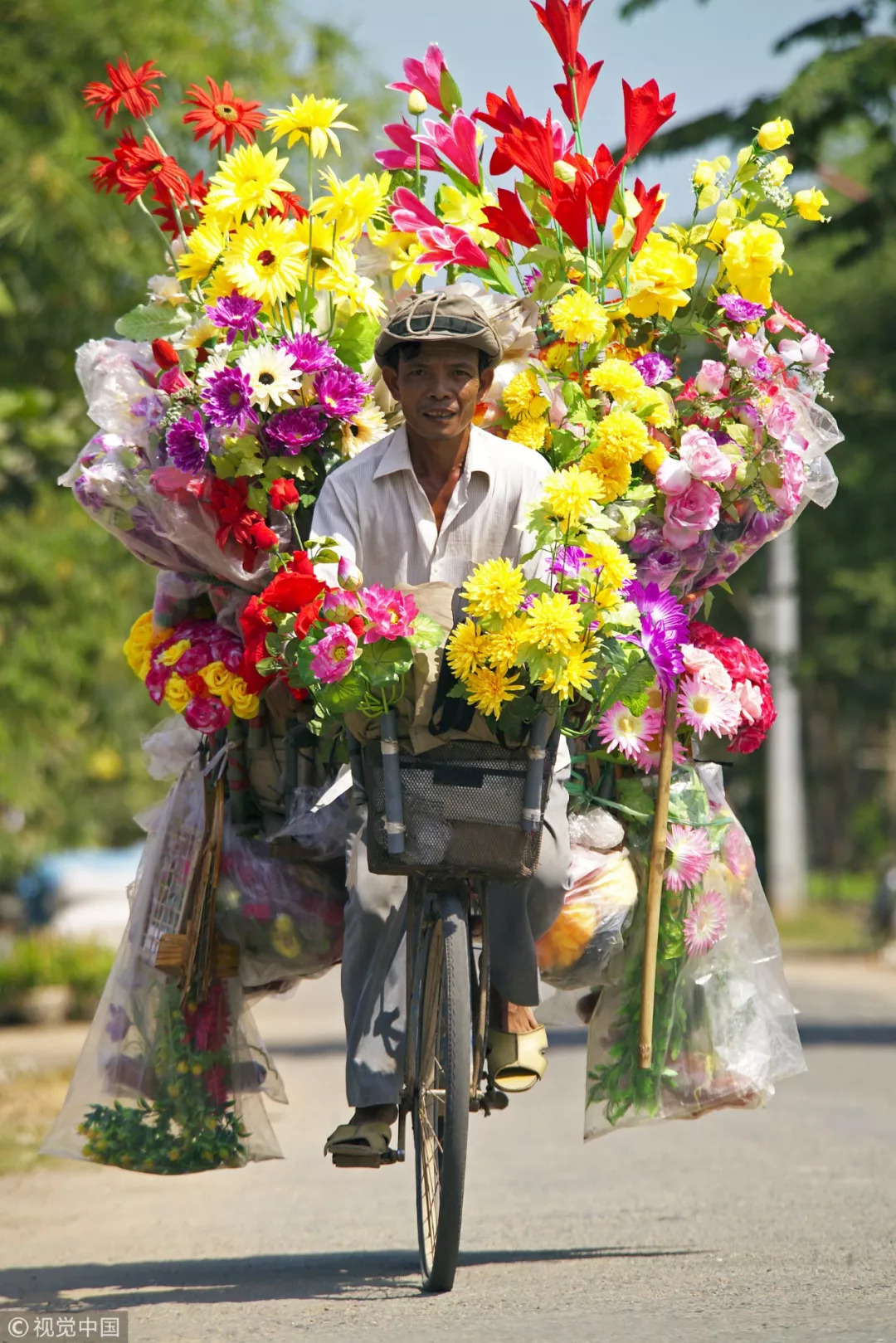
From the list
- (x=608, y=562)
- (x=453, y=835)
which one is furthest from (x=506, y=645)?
(x=453, y=835)

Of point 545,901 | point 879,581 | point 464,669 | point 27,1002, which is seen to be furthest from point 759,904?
point 879,581

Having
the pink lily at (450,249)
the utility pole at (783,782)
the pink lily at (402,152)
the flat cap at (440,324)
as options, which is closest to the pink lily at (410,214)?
the pink lily at (450,249)

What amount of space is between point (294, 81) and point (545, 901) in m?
12.6

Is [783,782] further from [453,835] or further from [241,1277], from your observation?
[453,835]

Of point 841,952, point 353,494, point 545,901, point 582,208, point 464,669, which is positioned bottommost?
point 841,952

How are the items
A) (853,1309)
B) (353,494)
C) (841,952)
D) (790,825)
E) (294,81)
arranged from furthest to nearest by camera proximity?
(790,825) → (841,952) → (294,81) → (353,494) → (853,1309)

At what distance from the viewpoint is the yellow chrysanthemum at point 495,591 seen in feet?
15.5

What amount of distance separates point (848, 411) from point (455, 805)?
10092mm

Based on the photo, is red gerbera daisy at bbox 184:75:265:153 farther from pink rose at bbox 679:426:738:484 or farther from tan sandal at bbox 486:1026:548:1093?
tan sandal at bbox 486:1026:548:1093

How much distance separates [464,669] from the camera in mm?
4738

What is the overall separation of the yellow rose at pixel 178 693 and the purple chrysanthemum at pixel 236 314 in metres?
0.91

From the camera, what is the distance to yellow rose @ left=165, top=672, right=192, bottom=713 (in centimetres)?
559

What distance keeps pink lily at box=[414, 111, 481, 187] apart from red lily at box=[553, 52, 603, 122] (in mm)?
337

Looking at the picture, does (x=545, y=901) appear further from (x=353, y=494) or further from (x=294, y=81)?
(x=294, y=81)
